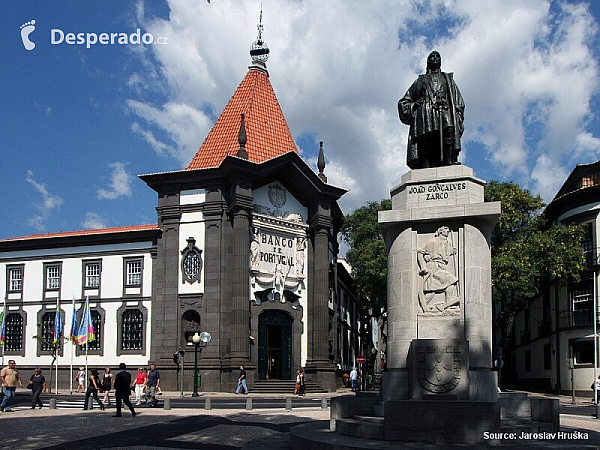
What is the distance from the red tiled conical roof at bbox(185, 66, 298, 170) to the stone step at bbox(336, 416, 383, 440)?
91.9ft

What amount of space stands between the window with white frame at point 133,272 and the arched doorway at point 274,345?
7.74 meters

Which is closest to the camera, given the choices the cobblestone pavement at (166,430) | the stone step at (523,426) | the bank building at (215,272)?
the stone step at (523,426)

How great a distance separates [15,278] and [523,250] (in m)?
30.0

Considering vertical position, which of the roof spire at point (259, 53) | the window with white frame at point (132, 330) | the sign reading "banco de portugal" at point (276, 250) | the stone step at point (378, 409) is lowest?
the stone step at point (378, 409)

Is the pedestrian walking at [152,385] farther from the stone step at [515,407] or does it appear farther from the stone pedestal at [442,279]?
the stone step at [515,407]

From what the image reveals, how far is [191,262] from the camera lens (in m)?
38.8

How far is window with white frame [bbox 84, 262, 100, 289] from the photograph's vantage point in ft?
142

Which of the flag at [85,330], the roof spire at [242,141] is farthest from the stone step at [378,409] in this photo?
the flag at [85,330]

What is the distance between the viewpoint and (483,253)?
13.6 metres

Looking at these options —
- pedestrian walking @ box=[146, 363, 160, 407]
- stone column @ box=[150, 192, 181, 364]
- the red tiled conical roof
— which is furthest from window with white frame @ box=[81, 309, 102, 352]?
pedestrian walking @ box=[146, 363, 160, 407]

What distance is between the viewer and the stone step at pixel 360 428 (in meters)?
12.3

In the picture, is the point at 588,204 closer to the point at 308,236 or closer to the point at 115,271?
the point at 308,236

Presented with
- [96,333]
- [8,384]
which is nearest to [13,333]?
[96,333]

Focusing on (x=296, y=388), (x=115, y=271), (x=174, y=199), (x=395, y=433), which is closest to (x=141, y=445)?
(x=395, y=433)
